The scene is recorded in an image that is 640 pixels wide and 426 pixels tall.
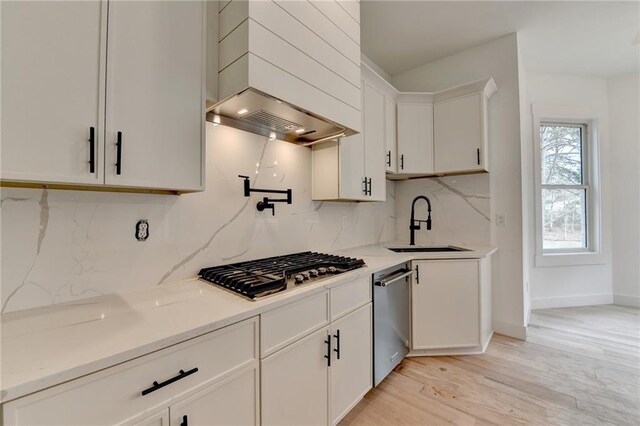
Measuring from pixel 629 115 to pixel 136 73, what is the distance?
5293 millimetres

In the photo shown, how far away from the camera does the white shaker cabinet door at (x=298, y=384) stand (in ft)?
3.79

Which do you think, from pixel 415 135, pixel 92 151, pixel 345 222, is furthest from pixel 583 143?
pixel 92 151

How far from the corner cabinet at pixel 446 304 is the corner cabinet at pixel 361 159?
2.61 ft

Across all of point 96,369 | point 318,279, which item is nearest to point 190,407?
point 96,369

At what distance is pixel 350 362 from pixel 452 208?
2.09 metres

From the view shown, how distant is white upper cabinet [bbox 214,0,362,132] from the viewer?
4.24 feet

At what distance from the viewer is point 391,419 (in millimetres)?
1678

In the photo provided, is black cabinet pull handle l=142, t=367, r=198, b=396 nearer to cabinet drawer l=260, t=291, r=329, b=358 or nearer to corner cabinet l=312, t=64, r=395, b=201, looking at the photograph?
cabinet drawer l=260, t=291, r=329, b=358

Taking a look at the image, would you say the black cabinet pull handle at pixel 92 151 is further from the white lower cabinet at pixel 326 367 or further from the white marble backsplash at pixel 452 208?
the white marble backsplash at pixel 452 208

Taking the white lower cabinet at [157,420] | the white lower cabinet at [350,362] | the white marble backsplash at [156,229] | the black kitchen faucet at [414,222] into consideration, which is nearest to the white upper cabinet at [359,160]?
the white marble backsplash at [156,229]

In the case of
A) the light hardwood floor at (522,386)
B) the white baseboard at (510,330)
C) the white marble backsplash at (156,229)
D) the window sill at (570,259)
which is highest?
the white marble backsplash at (156,229)

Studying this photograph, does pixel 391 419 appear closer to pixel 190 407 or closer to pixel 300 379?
pixel 300 379

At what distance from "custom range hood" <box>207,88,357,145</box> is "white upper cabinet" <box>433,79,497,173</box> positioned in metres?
1.39

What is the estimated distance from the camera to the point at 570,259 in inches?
140
